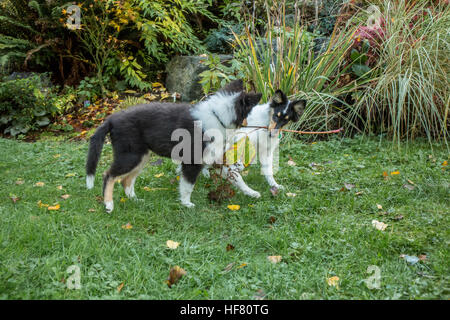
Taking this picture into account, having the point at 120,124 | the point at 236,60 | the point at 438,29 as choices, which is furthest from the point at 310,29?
the point at 120,124

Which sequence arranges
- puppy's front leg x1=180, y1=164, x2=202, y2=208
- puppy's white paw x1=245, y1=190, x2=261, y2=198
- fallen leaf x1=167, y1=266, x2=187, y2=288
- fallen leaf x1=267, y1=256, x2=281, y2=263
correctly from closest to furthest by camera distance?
fallen leaf x1=167, y1=266, x2=187, y2=288, fallen leaf x1=267, y1=256, x2=281, y2=263, puppy's front leg x1=180, y1=164, x2=202, y2=208, puppy's white paw x1=245, y1=190, x2=261, y2=198

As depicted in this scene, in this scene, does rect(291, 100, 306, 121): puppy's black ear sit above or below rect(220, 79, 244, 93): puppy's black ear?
below

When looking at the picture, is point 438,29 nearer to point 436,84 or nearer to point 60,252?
point 436,84

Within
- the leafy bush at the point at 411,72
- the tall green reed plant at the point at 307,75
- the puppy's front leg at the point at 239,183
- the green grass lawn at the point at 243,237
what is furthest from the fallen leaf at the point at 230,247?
the tall green reed plant at the point at 307,75

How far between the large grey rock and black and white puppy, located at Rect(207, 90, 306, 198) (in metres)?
3.56

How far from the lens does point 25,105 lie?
709 cm

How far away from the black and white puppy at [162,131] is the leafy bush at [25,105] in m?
4.43

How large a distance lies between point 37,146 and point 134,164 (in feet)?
11.1

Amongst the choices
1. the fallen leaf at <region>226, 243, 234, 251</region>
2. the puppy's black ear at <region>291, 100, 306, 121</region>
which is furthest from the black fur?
the fallen leaf at <region>226, 243, 234, 251</region>

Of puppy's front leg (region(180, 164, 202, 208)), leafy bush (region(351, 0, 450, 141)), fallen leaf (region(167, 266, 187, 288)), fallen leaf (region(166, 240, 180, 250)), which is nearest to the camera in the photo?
fallen leaf (region(167, 266, 187, 288))

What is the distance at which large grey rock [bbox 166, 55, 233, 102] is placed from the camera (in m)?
7.45

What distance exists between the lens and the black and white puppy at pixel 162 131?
3344 mm

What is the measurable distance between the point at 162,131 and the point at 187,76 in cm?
445

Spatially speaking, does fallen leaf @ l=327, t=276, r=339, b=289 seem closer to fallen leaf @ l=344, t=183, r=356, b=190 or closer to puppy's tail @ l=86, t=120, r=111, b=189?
fallen leaf @ l=344, t=183, r=356, b=190
